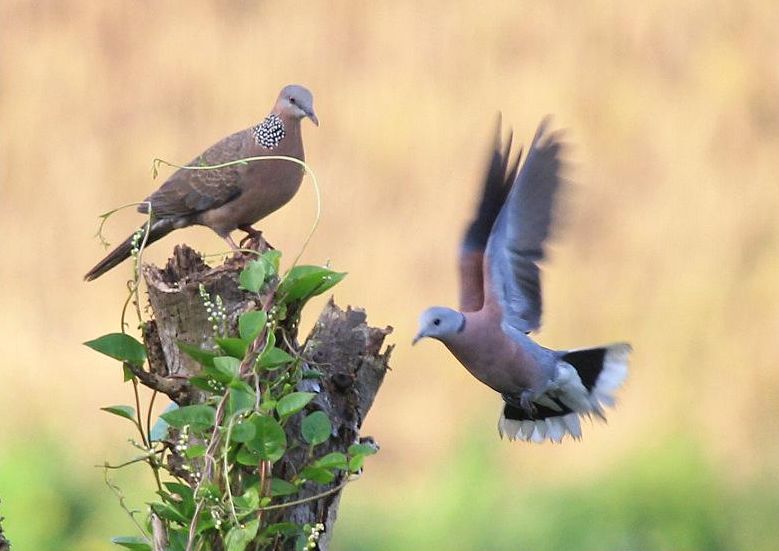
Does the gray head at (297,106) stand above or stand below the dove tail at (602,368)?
above

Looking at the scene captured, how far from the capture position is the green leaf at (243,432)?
2711 millimetres

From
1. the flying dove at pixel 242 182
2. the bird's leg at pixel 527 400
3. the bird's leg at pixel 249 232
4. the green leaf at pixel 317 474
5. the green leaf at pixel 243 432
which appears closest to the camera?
the green leaf at pixel 243 432

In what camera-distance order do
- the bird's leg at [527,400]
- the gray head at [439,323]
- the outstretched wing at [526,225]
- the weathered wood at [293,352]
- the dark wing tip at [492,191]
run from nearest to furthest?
1. the weathered wood at [293,352]
2. the gray head at [439,323]
3. the dark wing tip at [492,191]
4. the outstretched wing at [526,225]
5. the bird's leg at [527,400]

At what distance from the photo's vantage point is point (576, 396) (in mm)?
4090

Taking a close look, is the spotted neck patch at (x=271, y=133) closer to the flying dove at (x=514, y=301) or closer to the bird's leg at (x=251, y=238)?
the bird's leg at (x=251, y=238)

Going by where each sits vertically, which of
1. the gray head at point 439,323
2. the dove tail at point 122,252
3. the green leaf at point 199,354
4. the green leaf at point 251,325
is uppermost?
the dove tail at point 122,252

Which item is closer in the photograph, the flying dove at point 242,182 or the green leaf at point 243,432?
the green leaf at point 243,432

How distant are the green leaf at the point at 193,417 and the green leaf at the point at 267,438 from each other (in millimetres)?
73

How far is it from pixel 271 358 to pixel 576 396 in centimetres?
149

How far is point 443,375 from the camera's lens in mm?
6281

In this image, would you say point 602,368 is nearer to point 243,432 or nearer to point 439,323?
point 439,323

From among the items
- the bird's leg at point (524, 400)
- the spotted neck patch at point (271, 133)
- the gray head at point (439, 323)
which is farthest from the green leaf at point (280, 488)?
the spotted neck patch at point (271, 133)

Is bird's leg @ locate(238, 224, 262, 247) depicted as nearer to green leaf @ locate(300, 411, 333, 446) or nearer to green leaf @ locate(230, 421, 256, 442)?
green leaf @ locate(300, 411, 333, 446)

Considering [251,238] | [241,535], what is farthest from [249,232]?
[241,535]
